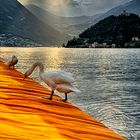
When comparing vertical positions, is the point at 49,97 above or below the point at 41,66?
below

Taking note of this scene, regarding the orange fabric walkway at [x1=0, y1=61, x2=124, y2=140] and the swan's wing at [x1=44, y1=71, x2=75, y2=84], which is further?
the swan's wing at [x1=44, y1=71, x2=75, y2=84]

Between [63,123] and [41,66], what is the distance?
3.75 metres

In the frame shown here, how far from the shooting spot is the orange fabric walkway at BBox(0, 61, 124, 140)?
6.00 m

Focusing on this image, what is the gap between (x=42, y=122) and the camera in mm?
6883

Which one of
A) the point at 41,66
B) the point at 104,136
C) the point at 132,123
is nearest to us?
the point at 104,136

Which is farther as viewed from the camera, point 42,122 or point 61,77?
point 61,77

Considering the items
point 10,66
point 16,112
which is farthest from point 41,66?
point 10,66

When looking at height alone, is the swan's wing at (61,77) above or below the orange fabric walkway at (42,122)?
above

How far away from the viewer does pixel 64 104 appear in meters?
9.53

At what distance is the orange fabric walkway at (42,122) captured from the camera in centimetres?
600

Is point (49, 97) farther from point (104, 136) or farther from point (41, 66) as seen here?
point (104, 136)

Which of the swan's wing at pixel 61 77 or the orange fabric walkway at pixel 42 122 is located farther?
the swan's wing at pixel 61 77

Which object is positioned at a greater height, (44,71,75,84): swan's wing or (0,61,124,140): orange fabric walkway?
(44,71,75,84): swan's wing

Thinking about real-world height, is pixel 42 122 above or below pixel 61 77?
below
